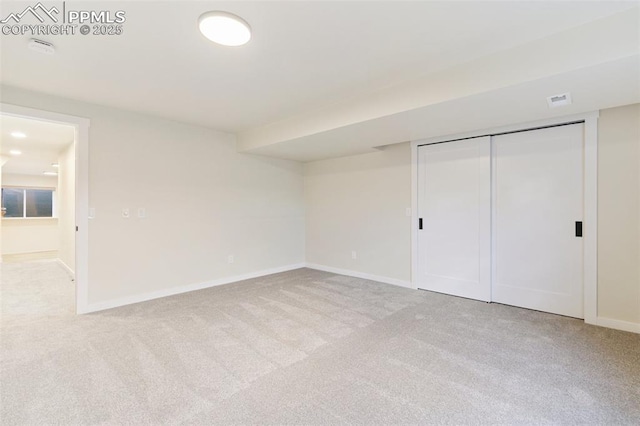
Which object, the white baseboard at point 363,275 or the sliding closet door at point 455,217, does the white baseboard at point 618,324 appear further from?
the white baseboard at point 363,275

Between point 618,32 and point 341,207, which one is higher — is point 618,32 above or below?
above

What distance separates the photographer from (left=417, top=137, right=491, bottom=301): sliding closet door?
369cm

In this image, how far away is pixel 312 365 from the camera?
222 centimetres

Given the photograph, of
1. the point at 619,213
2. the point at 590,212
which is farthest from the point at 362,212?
the point at 619,213

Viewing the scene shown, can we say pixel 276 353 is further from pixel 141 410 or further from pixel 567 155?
pixel 567 155

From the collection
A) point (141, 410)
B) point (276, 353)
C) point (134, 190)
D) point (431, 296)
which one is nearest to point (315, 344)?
point (276, 353)

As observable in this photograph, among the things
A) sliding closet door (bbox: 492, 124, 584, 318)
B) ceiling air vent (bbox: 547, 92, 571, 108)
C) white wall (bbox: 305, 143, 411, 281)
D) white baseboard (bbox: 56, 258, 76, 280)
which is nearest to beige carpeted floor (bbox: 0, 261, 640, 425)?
sliding closet door (bbox: 492, 124, 584, 318)

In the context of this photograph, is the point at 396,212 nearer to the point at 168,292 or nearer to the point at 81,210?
the point at 168,292

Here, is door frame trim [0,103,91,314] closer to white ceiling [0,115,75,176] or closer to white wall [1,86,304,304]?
white wall [1,86,304,304]

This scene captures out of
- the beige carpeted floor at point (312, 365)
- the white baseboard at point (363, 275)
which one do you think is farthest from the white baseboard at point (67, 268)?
the white baseboard at point (363, 275)

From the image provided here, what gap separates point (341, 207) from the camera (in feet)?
17.3

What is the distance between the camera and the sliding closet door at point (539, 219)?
3105mm

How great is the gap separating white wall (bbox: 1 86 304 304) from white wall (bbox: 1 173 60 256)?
6.48 m

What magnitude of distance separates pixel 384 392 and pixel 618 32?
272 centimetres
